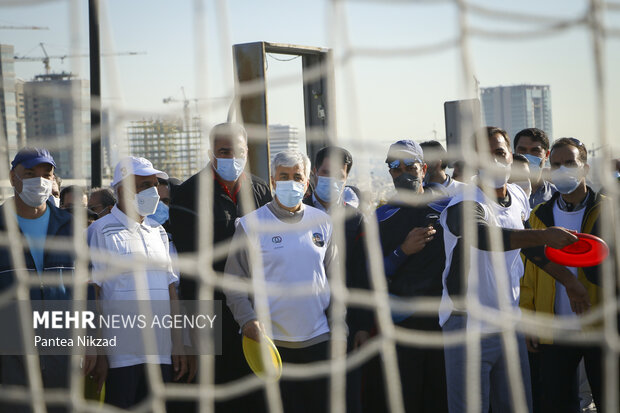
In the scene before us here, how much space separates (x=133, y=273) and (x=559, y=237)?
4.36 feet

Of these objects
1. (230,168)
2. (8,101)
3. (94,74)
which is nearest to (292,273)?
(230,168)

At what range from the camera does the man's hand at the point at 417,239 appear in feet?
8.86

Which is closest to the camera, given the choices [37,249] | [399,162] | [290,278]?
[37,249]

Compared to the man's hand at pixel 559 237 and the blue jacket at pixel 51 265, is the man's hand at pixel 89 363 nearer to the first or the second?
the blue jacket at pixel 51 265

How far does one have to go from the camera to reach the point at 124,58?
2.45 meters

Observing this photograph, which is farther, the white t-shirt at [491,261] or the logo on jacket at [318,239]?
the logo on jacket at [318,239]

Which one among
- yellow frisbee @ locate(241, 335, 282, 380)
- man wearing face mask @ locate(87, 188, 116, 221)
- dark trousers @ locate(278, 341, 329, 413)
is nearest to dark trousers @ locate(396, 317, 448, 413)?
dark trousers @ locate(278, 341, 329, 413)

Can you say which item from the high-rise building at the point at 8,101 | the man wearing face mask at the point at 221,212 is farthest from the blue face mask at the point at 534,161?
the high-rise building at the point at 8,101

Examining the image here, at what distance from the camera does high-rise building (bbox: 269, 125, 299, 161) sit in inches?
128

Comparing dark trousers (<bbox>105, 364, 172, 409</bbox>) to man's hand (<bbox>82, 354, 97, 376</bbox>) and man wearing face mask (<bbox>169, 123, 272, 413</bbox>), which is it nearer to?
man's hand (<bbox>82, 354, 97, 376</bbox>)

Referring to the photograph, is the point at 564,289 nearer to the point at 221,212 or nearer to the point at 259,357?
the point at 259,357

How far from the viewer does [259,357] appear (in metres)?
2.37

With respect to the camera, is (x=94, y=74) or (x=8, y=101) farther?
(x=94, y=74)

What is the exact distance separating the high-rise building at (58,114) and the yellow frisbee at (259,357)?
2.53 feet
